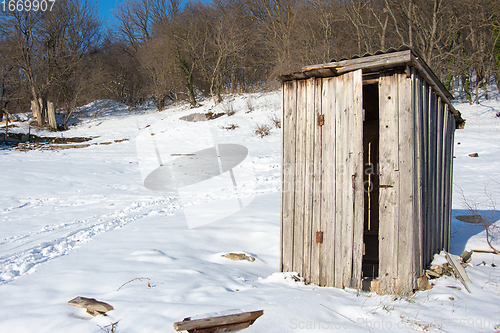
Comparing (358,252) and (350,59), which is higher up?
(350,59)

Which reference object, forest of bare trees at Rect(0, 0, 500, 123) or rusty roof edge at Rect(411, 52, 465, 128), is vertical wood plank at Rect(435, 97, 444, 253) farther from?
forest of bare trees at Rect(0, 0, 500, 123)

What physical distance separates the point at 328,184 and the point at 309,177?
259 mm

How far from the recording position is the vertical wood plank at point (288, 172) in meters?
4.17

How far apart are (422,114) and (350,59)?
1123mm

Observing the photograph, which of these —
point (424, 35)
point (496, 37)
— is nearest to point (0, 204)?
point (424, 35)

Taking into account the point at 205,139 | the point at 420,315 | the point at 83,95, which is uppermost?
the point at 83,95

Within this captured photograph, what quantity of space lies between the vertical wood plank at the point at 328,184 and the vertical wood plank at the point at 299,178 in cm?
26

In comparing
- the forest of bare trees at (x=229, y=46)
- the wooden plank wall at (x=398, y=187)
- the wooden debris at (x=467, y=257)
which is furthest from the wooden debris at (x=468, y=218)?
the forest of bare trees at (x=229, y=46)

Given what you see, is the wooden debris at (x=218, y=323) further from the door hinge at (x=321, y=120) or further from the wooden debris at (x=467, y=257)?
the wooden debris at (x=467, y=257)

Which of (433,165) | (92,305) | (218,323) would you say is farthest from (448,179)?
(92,305)

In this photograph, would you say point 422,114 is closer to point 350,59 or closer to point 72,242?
point 350,59

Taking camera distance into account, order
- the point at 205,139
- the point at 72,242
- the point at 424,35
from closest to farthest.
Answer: the point at 72,242 → the point at 205,139 → the point at 424,35

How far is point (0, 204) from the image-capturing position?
7.76 m

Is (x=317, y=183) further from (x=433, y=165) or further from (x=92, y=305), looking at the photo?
(x=92, y=305)
